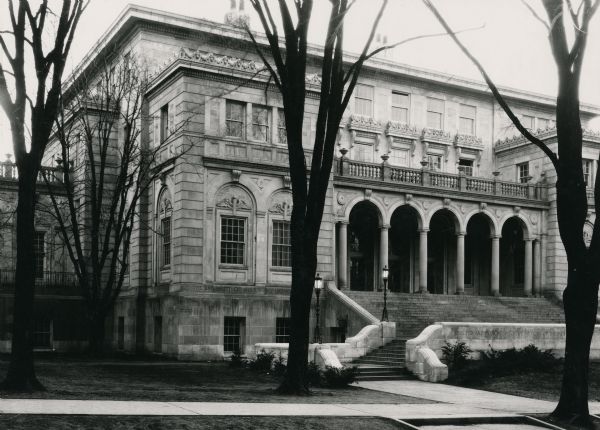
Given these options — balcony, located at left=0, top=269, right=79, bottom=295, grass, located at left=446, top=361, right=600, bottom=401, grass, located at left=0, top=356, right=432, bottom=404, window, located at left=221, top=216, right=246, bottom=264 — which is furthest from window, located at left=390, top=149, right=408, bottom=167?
grass, located at left=446, top=361, right=600, bottom=401

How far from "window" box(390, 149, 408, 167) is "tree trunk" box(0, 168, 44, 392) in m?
34.3

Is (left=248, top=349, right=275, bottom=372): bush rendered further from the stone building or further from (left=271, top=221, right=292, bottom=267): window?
(left=271, top=221, right=292, bottom=267): window

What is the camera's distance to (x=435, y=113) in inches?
2031

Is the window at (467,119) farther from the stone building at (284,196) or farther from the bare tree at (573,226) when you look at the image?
the bare tree at (573,226)

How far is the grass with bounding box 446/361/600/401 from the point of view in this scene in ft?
72.6

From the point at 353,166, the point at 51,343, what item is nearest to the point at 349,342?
the point at 353,166

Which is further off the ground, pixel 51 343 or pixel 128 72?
pixel 128 72

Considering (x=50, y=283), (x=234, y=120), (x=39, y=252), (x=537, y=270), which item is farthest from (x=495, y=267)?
(x=39, y=252)

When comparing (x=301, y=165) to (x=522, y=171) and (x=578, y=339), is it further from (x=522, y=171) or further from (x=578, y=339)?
(x=522, y=171)

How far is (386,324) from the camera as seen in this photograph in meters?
29.5

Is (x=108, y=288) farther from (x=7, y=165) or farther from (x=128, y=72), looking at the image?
(x=7, y=165)

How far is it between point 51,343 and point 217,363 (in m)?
12.3

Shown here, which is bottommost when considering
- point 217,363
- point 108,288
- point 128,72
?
point 217,363

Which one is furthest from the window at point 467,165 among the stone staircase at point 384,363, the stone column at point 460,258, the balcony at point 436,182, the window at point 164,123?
the stone staircase at point 384,363
